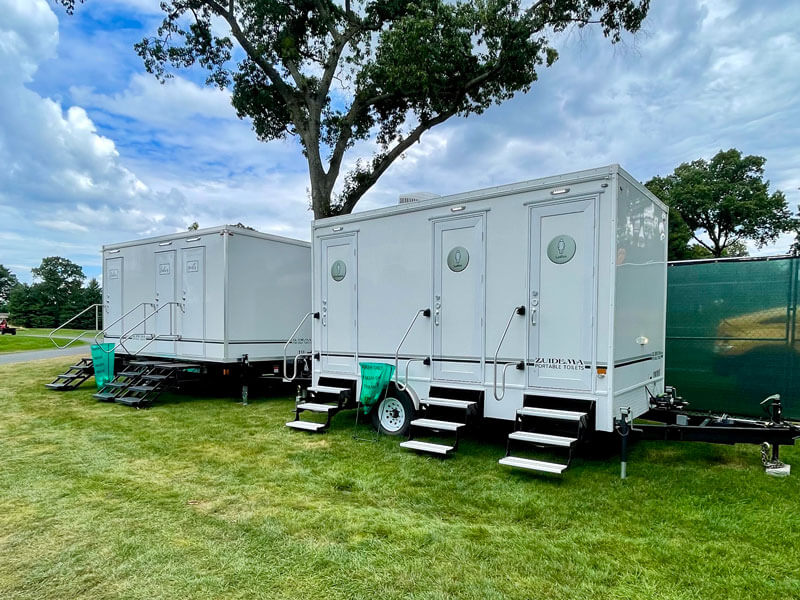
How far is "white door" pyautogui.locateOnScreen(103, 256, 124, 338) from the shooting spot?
1056 centimetres

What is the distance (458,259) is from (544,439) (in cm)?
223

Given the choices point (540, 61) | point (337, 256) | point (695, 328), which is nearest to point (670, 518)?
point (695, 328)

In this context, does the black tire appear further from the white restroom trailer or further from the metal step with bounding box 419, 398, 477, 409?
the white restroom trailer

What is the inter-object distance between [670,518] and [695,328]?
4.16 meters

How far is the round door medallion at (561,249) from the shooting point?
15.6 ft

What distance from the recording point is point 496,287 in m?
5.28

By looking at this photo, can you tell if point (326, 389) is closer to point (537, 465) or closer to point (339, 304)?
point (339, 304)

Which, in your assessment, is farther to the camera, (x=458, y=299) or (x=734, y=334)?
(x=734, y=334)

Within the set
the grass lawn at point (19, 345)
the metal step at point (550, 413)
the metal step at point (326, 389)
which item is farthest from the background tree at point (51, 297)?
the metal step at point (550, 413)

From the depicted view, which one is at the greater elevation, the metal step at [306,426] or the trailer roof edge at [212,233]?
the trailer roof edge at [212,233]

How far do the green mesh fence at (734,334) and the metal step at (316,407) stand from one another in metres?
5.00

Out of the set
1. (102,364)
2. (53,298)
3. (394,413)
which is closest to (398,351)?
(394,413)

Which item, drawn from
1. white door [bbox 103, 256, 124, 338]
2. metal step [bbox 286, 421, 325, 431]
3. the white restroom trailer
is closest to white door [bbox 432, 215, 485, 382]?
metal step [bbox 286, 421, 325, 431]

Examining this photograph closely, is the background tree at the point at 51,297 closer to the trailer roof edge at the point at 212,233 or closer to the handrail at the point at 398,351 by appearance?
the trailer roof edge at the point at 212,233
